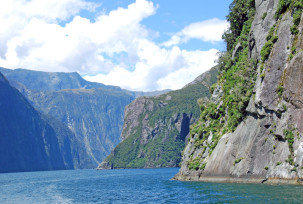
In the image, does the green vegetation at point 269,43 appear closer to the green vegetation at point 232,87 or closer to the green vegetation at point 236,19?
the green vegetation at point 232,87

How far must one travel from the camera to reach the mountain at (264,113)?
176 feet

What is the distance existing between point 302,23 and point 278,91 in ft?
35.8

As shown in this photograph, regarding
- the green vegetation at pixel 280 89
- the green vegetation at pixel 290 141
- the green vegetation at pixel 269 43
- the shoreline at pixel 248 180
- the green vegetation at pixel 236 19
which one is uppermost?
the green vegetation at pixel 236 19

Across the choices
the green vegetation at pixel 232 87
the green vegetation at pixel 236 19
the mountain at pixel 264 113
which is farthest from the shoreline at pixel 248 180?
the green vegetation at pixel 236 19

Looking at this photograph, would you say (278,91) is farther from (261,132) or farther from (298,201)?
(298,201)

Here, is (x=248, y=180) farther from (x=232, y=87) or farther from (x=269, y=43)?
(x=232, y=87)

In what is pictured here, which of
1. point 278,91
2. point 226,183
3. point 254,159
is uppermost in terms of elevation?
point 278,91

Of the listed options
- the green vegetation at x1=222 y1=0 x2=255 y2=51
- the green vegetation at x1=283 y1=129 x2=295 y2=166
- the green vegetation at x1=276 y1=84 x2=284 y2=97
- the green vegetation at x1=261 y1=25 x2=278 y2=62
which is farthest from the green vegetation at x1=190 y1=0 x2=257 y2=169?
the green vegetation at x1=283 y1=129 x2=295 y2=166

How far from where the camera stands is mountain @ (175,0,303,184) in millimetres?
53625

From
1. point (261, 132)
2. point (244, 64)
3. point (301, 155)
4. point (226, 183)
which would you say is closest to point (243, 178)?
point (226, 183)

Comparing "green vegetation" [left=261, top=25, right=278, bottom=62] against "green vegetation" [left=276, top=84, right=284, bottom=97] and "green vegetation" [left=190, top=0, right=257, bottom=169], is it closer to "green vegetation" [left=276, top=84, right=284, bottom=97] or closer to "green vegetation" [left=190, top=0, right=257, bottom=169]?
"green vegetation" [left=190, top=0, right=257, bottom=169]

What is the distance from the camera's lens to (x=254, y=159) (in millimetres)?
58844

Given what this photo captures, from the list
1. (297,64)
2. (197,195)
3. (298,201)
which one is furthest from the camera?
(297,64)

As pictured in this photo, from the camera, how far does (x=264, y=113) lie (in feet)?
195
